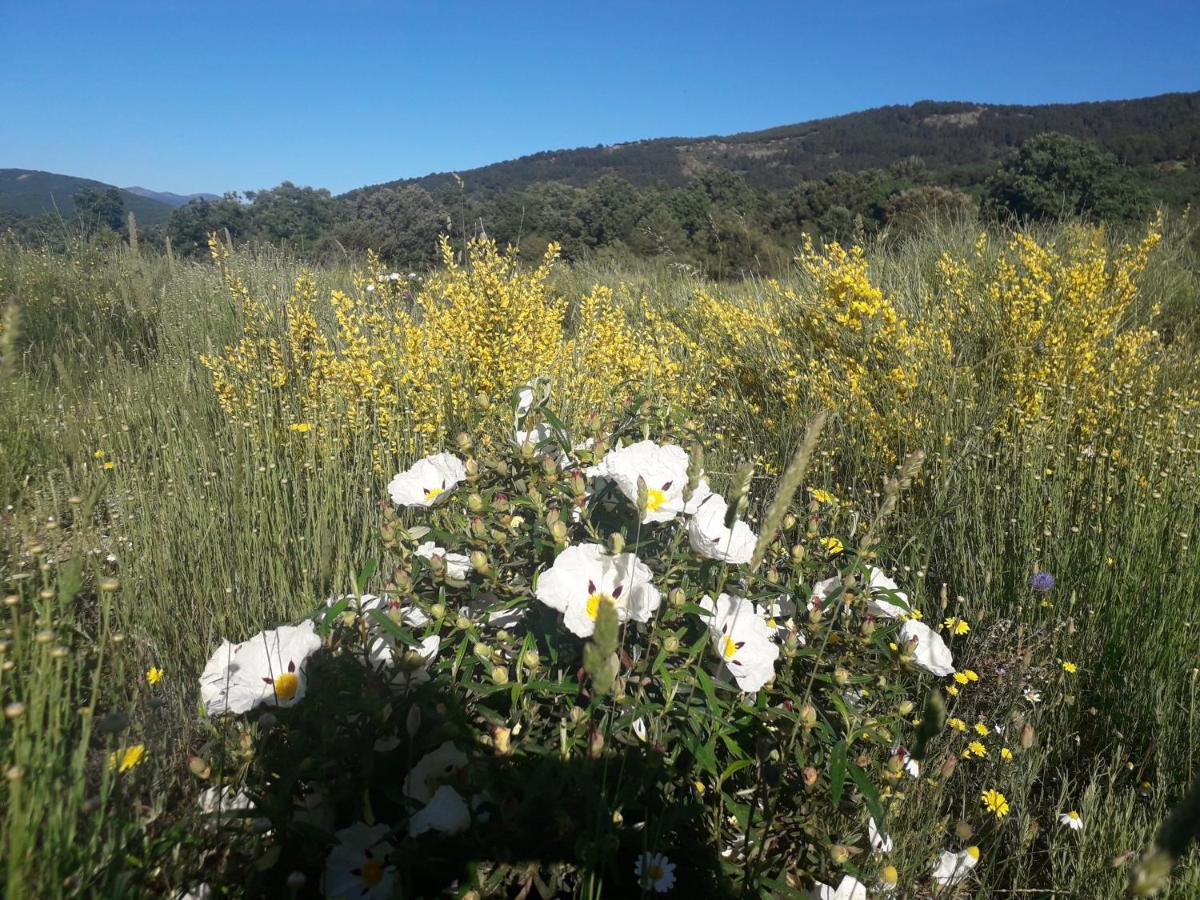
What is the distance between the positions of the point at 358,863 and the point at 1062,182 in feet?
53.9

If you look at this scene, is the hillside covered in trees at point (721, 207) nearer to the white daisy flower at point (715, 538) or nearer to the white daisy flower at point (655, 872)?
the white daisy flower at point (715, 538)

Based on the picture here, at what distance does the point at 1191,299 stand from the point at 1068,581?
5.14 metres

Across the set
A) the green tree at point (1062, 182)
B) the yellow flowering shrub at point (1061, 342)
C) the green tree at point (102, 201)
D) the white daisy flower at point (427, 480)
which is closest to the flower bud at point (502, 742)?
the white daisy flower at point (427, 480)

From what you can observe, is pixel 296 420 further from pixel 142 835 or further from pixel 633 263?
pixel 633 263

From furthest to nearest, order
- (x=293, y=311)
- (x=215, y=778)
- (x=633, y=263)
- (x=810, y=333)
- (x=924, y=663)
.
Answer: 1. (x=633, y=263)
2. (x=810, y=333)
3. (x=293, y=311)
4. (x=924, y=663)
5. (x=215, y=778)

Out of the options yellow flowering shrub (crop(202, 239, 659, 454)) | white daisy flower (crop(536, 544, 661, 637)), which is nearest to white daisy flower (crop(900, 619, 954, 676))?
white daisy flower (crop(536, 544, 661, 637))

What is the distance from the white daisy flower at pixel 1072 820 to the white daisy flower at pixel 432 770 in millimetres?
1328

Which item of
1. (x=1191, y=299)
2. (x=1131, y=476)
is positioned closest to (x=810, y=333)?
(x=1131, y=476)

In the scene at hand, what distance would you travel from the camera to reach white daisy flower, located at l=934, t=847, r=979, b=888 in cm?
142

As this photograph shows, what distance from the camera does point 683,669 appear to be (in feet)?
4.09

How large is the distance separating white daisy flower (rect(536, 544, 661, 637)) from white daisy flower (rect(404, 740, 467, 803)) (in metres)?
0.28

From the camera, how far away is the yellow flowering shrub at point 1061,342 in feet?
9.92

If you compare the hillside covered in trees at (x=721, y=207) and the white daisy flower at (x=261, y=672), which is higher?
the hillside covered in trees at (x=721, y=207)

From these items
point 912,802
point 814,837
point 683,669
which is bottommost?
point 912,802
